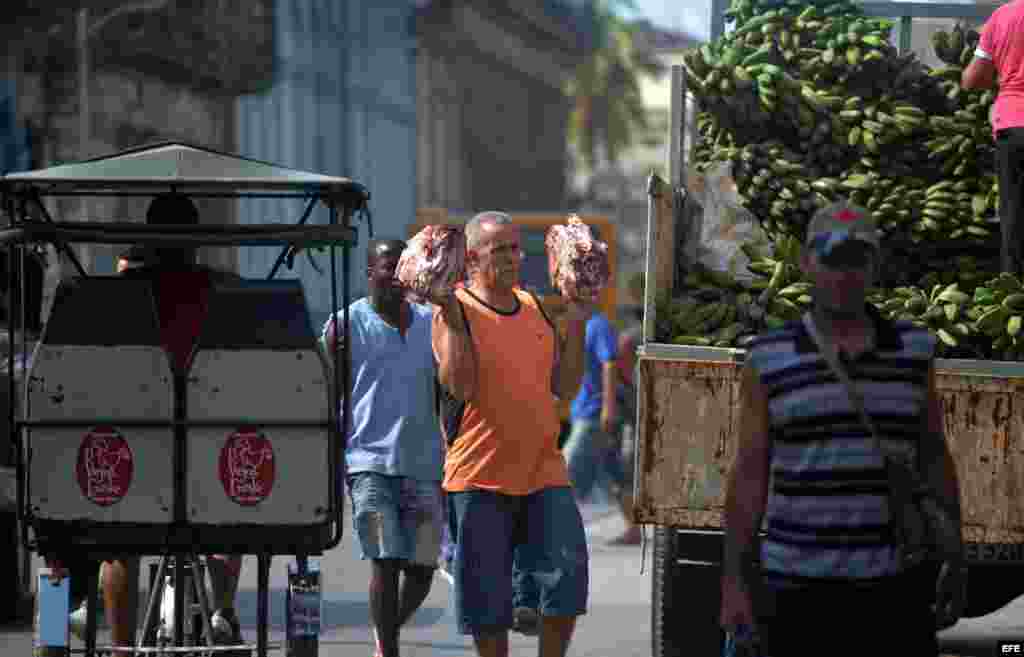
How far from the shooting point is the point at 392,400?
9.09m

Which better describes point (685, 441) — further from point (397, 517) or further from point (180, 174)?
point (180, 174)

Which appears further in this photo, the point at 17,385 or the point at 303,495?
the point at 17,385

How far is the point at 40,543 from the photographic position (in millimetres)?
7152

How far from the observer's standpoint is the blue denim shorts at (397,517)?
348 inches

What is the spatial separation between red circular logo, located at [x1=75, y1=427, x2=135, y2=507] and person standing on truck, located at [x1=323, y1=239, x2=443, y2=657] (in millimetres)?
1833

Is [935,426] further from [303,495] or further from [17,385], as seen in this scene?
[17,385]

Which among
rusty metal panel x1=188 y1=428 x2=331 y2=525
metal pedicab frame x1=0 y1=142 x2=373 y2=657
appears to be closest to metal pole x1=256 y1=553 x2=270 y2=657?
metal pedicab frame x1=0 y1=142 x2=373 y2=657

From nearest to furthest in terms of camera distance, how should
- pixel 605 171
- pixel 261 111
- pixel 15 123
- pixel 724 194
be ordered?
pixel 724 194
pixel 15 123
pixel 261 111
pixel 605 171

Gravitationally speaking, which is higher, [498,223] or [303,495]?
[498,223]

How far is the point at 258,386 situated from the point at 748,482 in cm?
217

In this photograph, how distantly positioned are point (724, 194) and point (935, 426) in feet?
12.5

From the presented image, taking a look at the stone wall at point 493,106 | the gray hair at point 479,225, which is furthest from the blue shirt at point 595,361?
the stone wall at point 493,106

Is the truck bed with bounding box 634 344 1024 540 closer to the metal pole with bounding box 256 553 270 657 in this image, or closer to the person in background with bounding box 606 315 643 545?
the metal pole with bounding box 256 553 270 657

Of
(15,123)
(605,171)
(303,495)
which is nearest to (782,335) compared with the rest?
(303,495)
